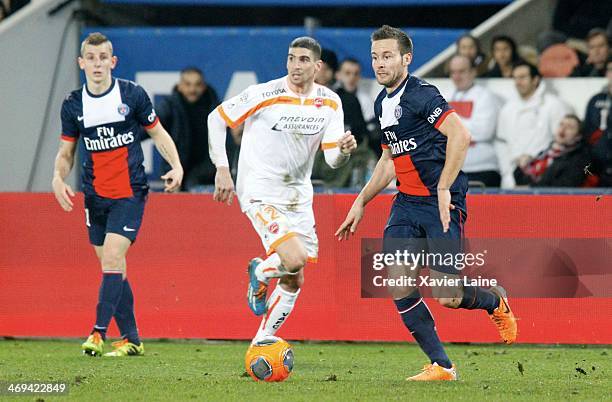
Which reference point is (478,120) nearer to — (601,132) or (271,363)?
(601,132)

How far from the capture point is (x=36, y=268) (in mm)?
12320

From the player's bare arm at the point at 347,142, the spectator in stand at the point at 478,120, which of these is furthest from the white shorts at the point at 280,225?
the spectator in stand at the point at 478,120

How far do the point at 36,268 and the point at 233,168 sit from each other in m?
2.79

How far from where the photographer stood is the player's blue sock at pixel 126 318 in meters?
11.0

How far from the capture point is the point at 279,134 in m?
9.73

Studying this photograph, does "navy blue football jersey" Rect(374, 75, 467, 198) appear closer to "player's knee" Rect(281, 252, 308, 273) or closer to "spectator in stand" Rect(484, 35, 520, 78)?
"player's knee" Rect(281, 252, 308, 273)

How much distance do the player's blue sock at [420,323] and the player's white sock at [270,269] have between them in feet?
3.46

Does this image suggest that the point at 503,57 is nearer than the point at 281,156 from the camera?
No

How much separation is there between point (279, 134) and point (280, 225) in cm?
72

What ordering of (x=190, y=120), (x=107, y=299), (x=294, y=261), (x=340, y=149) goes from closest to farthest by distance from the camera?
(x=340, y=149), (x=294, y=261), (x=107, y=299), (x=190, y=120)

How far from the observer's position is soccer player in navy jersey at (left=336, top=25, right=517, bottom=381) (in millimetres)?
8664

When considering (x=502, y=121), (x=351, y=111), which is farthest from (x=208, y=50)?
(x=502, y=121)

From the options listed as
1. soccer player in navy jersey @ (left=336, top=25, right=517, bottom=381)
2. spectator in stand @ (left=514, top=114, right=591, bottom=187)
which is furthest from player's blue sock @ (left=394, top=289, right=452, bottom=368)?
spectator in stand @ (left=514, top=114, right=591, bottom=187)

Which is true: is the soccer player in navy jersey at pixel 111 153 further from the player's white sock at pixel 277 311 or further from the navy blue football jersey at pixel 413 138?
the navy blue football jersey at pixel 413 138
